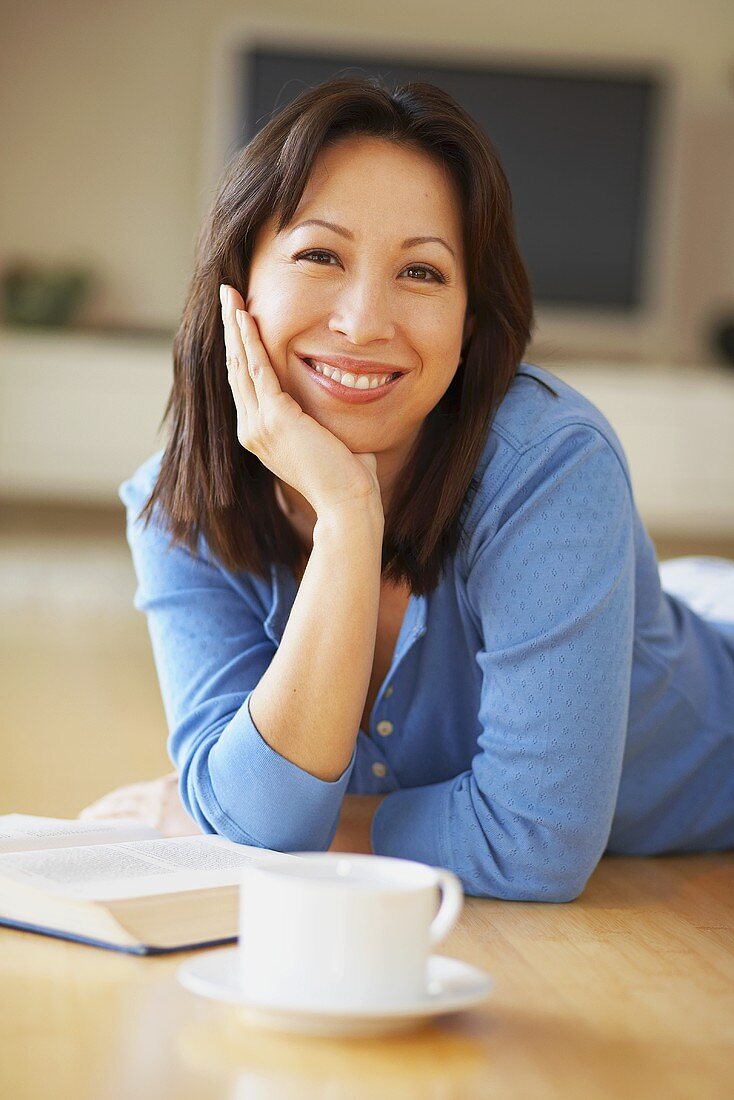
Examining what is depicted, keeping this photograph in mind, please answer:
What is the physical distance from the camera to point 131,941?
0.79 meters

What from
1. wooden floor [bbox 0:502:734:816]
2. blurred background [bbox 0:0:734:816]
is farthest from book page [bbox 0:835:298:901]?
blurred background [bbox 0:0:734:816]

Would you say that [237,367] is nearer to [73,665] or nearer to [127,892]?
[127,892]

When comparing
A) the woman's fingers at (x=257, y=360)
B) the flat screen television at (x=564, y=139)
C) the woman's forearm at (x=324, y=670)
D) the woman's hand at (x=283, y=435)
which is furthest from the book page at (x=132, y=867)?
the flat screen television at (x=564, y=139)

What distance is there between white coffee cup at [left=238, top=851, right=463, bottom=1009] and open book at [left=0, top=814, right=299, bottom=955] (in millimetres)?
88

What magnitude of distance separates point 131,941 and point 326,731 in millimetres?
310

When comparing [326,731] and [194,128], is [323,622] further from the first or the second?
[194,128]

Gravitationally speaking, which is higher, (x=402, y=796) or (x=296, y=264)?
(x=296, y=264)

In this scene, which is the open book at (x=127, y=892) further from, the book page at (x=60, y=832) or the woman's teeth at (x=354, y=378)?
the woman's teeth at (x=354, y=378)

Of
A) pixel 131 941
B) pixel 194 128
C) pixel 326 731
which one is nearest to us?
pixel 131 941

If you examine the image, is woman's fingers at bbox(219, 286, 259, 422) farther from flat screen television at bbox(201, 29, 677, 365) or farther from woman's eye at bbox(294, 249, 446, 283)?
flat screen television at bbox(201, 29, 677, 365)

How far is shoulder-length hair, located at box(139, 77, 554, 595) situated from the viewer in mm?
1189

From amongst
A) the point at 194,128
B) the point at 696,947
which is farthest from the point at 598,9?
the point at 696,947

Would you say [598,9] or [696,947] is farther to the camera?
[598,9]

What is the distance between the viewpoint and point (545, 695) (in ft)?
3.52
